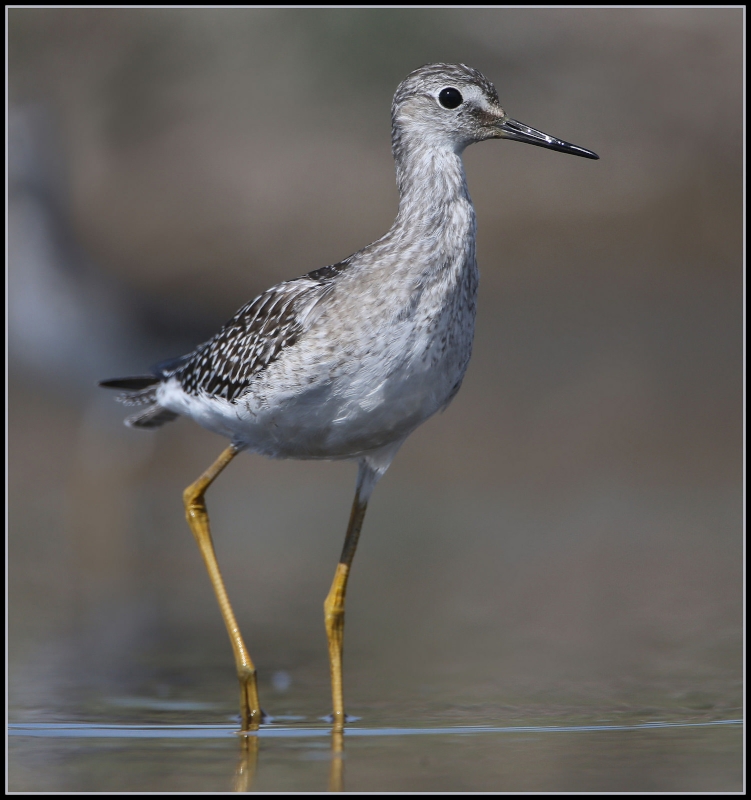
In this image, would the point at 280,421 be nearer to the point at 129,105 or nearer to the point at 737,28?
the point at 129,105

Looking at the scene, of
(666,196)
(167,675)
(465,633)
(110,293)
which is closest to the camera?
(167,675)

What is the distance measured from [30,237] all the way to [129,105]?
4.54 m

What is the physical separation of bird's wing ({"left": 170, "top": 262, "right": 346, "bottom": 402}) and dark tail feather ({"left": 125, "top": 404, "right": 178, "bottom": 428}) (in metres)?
0.99

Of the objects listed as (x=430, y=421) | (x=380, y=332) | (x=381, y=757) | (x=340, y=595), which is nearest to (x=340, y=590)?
(x=340, y=595)

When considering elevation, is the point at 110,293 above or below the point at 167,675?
above

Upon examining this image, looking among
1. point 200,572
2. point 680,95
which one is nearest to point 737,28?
point 680,95

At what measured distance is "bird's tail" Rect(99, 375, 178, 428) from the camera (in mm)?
9820

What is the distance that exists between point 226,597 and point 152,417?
210 cm

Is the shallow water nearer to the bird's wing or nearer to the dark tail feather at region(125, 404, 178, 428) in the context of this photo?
the bird's wing

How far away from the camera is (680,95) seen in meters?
21.6

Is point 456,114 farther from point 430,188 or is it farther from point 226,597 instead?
point 226,597

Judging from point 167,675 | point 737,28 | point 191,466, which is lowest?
point 167,675

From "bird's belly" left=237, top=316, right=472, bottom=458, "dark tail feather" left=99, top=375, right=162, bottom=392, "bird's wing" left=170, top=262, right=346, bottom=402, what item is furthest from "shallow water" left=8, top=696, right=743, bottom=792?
"dark tail feather" left=99, top=375, right=162, bottom=392

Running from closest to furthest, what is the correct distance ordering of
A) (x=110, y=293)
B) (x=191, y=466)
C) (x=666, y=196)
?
1. (x=191, y=466)
2. (x=110, y=293)
3. (x=666, y=196)
